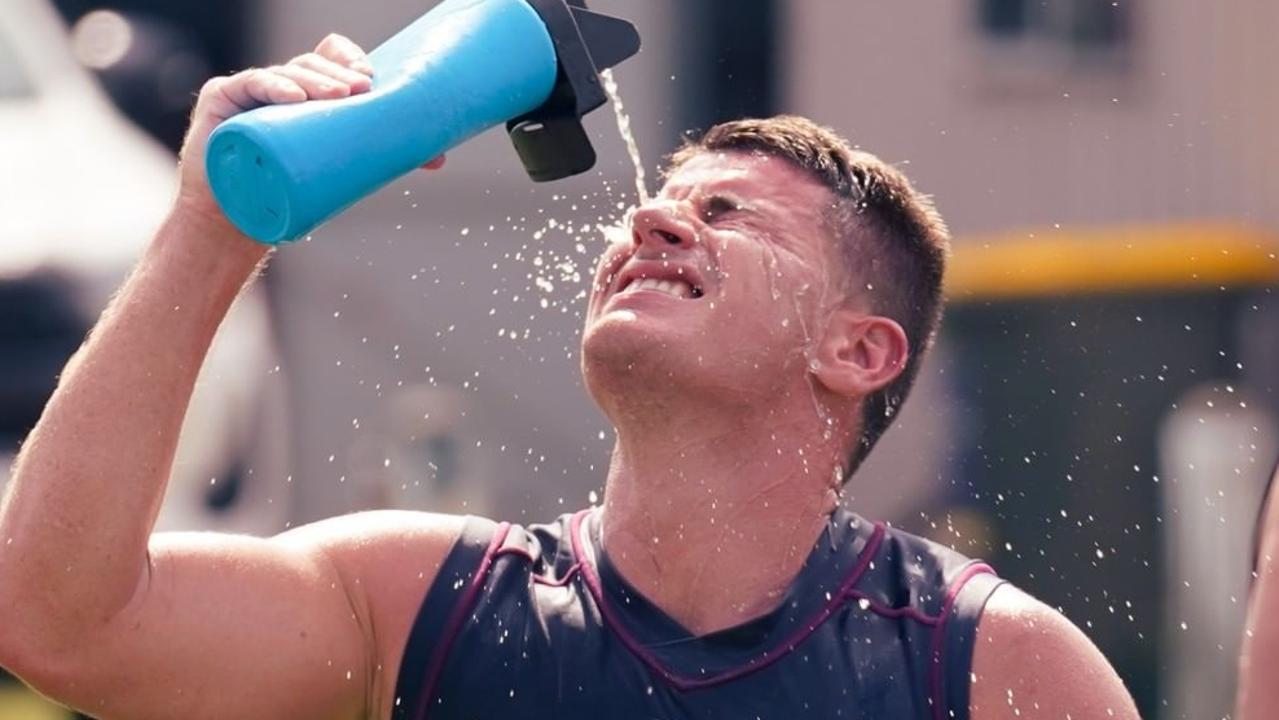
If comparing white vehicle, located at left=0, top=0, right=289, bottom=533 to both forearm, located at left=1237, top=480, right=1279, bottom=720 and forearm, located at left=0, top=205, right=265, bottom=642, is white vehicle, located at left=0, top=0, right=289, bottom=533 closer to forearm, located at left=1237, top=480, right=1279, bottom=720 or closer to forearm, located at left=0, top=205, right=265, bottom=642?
forearm, located at left=0, top=205, right=265, bottom=642

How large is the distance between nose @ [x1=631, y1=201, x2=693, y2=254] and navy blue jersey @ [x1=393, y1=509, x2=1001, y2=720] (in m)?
0.55

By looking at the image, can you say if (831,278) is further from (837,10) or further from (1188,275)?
(837,10)

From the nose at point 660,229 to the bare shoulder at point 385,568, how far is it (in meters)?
0.57

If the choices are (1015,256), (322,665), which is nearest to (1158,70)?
(1015,256)

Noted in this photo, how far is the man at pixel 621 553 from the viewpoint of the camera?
337 cm

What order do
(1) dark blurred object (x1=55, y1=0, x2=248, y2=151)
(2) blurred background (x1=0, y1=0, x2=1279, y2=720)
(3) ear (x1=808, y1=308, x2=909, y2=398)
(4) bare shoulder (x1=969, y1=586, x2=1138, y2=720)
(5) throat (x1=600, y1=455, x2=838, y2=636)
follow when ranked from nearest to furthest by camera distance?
(4) bare shoulder (x1=969, y1=586, x2=1138, y2=720)
(5) throat (x1=600, y1=455, x2=838, y2=636)
(3) ear (x1=808, y1=308, x2=909, y2=398)
(2) blurred background (x1=0, y1=0, x2=1279, y2=720)
(1) dark blurred object (x1=55, y1=0, x2=248, y2=151)

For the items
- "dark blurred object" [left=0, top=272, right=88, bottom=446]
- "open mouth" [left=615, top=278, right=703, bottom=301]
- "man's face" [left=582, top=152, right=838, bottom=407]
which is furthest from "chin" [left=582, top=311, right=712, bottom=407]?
"dark blurred object" [left=0, top=272, right=88, bottom=446]

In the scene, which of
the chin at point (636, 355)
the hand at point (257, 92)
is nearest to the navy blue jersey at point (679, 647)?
the chin at point (636, 355)

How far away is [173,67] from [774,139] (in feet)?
21.1

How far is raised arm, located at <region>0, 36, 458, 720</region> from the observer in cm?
332

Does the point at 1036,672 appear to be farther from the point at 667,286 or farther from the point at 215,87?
the point at 215,87

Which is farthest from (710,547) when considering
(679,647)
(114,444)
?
(114,444)

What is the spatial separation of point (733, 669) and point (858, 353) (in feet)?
2.36

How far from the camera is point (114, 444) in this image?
3.33 metres
